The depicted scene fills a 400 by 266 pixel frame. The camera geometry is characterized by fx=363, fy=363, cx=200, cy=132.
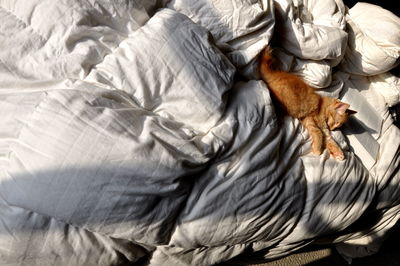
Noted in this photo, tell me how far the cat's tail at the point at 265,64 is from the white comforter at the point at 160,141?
0.03 m

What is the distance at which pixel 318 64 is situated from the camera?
3.94ft

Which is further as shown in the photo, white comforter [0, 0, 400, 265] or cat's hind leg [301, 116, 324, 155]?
cat's hind leg [301, 116, 324, 155]

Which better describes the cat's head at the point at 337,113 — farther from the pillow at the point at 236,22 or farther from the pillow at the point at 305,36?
the pillow at the point at 236,22

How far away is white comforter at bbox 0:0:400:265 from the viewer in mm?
664

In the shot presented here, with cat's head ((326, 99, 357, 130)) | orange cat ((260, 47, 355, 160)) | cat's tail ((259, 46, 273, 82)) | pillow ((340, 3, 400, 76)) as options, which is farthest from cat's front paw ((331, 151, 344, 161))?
pillow ((340, 3, 400, 76))

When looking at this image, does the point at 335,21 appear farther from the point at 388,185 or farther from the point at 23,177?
the point at 23,177

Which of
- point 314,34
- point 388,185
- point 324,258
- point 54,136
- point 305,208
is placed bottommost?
point 324,258

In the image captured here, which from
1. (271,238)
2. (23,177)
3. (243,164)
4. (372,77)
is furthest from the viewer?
(372,77)

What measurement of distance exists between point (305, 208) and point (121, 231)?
538 millimetres

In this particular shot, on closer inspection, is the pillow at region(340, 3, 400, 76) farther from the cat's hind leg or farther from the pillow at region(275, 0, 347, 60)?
the cat's hind leg

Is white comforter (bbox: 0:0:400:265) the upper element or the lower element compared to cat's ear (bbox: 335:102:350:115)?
upper

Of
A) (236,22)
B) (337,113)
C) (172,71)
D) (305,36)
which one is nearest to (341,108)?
(337,113)

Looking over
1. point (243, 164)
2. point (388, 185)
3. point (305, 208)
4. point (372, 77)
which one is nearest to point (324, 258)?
point (388, 185)

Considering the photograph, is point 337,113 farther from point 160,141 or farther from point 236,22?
point 160,141
